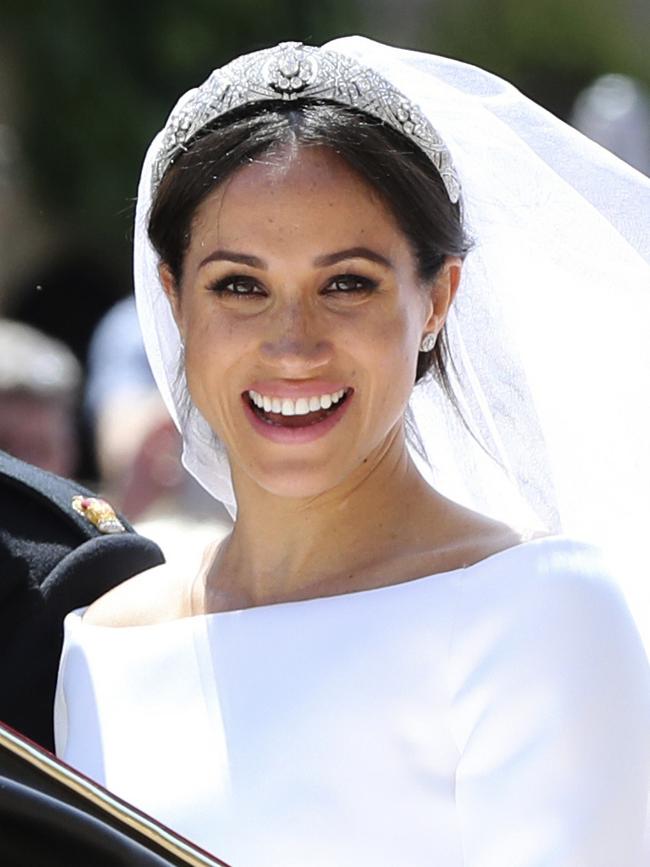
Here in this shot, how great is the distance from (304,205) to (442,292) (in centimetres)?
26

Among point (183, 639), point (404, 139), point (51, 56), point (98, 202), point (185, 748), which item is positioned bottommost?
point (185, 748)

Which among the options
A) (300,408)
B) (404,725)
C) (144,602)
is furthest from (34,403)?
(404,725)

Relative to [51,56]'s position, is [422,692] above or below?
below

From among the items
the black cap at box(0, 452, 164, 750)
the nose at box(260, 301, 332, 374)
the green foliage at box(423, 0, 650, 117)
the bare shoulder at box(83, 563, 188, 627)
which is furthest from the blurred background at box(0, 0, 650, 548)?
the nose at box(260, 301, 332, 374)

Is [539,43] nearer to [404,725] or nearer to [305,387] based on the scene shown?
[305,387]

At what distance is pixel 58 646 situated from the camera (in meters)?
2.77

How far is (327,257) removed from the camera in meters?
2.39

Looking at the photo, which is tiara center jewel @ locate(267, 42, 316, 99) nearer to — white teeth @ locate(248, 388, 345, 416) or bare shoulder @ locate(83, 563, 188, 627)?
white teeth @ locate(248, 388, 345, 416)

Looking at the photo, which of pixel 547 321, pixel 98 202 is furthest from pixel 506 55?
pixel 547 321

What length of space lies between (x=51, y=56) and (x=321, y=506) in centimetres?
1053

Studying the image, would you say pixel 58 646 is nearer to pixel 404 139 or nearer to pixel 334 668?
pixel 334 668

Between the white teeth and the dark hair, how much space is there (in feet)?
0.67

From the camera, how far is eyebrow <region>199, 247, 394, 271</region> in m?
2.39

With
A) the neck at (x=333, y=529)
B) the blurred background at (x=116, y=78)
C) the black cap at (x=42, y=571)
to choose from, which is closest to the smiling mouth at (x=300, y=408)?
the neck at (x=333, y=529)
